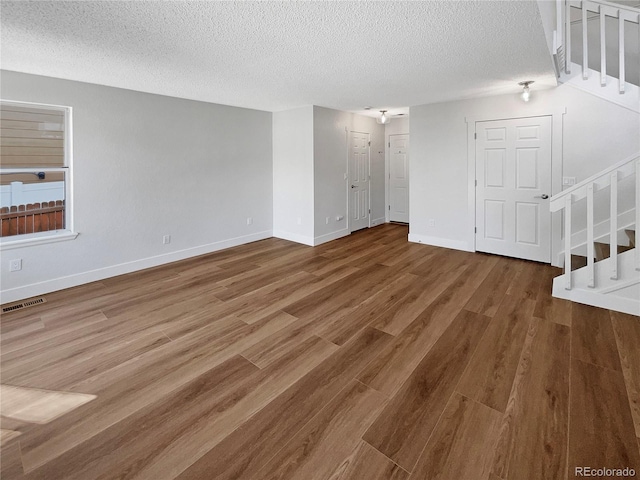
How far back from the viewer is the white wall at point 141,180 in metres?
3.58

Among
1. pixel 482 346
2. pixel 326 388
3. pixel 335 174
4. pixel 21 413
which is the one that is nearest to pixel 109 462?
pixel 21 413

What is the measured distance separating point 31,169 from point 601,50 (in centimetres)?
628

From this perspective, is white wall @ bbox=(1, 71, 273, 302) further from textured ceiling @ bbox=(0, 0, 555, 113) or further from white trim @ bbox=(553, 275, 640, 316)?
white trim @ bbox=(553, 275, 640, 316)

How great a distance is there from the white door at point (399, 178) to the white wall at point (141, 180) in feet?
10.3

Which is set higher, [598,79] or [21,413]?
[598,79]

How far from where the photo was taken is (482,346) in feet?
7.91

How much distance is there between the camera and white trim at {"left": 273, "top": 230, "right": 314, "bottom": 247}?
18.5 feet

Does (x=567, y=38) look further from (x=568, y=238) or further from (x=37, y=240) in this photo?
(x=37, y=240)

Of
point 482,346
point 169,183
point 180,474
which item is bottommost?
point 180,474

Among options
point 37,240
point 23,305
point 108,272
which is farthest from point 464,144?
point 23,305

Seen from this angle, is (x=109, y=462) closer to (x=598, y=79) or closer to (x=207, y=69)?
(x=207, y=69)

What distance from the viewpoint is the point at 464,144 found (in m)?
Result: 4.96

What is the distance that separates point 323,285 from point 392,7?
107 inches

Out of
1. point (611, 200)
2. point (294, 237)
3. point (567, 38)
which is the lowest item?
point (294, 237)
